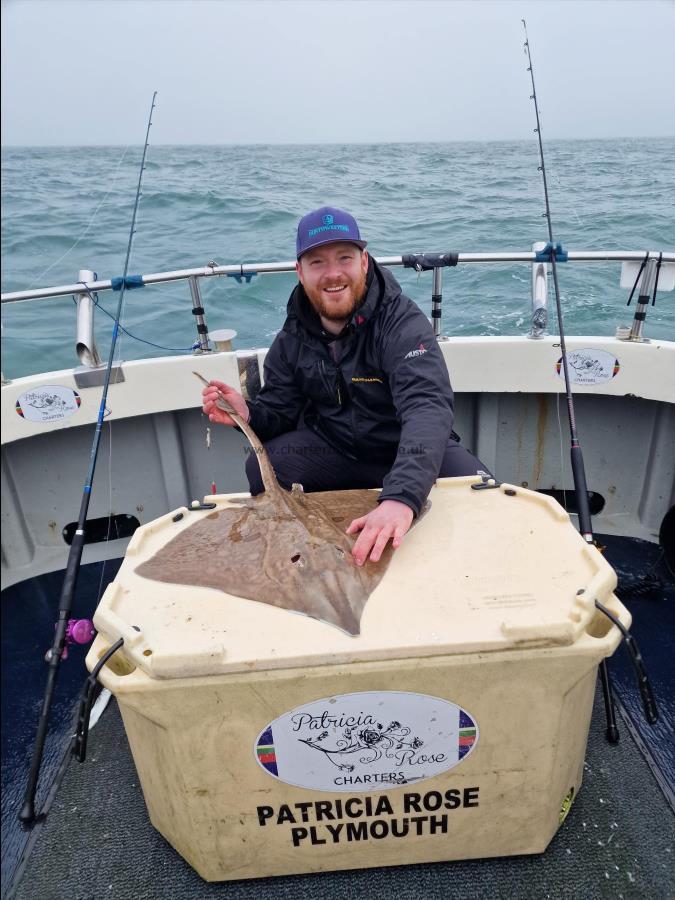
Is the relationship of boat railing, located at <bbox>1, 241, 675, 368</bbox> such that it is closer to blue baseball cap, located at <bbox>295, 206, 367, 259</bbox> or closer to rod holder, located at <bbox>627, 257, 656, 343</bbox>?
rod holder, located at <bbox>627, 257, 656, 343</bbox>

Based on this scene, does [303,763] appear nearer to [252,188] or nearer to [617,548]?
[617,548]

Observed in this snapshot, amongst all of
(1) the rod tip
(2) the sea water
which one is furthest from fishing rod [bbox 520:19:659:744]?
(1) the rod tip

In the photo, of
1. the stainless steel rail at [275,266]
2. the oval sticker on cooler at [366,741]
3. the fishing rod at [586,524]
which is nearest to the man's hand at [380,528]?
the oval sticker on cooler at [366,741]

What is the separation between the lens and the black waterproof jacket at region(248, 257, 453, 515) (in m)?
2.17

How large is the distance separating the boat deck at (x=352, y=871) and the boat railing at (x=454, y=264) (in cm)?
174

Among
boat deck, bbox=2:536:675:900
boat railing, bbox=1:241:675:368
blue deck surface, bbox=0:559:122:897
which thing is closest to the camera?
boat deck, bbox=2:536:675:900

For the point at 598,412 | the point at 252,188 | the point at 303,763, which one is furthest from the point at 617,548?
the point at 252,188

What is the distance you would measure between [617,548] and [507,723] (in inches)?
90.5

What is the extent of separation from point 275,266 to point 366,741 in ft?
7.89

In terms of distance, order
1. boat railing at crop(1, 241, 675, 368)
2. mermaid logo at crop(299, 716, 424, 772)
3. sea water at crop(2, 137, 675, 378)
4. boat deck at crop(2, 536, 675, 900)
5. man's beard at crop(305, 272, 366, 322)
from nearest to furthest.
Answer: mermaid logo at crop(299, 716, 424, 772) < boat deck at crop(2, 536, 675, 900) < man's beard at crop(305, 272, 366, 322) < boat railing at crop(1, 241, 675, 368) < sea water at crop(2, 137, 675, 378)

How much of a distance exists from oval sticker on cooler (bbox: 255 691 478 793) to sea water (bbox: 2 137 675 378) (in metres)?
2.50

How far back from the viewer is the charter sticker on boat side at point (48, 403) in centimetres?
290

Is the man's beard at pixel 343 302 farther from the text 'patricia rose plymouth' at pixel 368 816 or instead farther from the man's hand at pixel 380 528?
the text 'patricia rose plymouth' at pixel 368 816

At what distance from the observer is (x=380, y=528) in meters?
1.66
